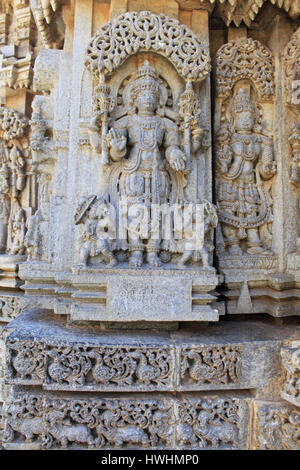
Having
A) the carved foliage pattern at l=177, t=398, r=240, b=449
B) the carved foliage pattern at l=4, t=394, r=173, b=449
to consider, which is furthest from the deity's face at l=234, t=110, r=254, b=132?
the carved foliage pattern at l=4, t=394, r=173, b=449

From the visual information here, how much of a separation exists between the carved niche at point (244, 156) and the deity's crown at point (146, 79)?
967 mm

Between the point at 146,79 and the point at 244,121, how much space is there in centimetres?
142

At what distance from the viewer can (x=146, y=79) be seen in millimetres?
3748

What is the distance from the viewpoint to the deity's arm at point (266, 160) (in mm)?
4129

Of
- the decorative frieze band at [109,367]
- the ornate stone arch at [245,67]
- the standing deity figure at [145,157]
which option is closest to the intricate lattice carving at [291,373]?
the decorative frieze band at [109,367]

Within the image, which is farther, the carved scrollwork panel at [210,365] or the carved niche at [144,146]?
the carved niche at [144,146]

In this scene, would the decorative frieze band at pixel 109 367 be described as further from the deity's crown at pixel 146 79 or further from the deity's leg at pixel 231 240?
the deity's crown at pixel 146 79

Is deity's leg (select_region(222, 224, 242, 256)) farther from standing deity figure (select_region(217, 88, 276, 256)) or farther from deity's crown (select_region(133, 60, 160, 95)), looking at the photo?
deity's crown (select_region(133, 60, 160, 95))

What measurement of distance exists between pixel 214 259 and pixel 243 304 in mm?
677

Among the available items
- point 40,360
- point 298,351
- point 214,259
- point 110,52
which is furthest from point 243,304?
point 110,52

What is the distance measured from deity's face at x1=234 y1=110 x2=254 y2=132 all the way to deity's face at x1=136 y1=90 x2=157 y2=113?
4.03 ft

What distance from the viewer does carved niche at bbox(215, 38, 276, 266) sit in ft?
13.6

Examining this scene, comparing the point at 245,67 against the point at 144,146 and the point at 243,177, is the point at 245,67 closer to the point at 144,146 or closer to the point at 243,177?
the point at 243,177
